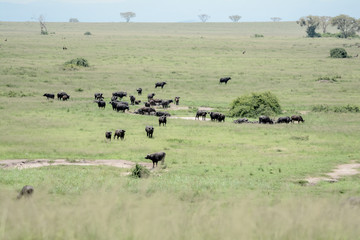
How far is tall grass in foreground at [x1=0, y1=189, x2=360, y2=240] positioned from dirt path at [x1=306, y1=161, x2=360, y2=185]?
12.0 m

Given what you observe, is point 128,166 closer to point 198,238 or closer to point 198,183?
point 198,183

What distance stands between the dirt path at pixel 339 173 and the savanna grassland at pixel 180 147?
1.17ft

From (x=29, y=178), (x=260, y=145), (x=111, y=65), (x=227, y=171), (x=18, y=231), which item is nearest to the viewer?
(x=18, y=231)

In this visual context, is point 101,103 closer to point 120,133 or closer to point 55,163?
point 120,133

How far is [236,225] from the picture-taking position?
4.59m

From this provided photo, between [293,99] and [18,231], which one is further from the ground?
[18,231]

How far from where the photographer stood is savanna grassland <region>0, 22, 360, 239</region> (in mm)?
4758

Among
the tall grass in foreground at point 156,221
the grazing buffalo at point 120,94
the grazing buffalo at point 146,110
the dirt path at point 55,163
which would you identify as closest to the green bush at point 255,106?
the grazing buffalo at point 146,110

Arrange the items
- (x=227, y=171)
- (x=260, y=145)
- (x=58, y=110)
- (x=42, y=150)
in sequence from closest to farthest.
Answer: (x=227, y=171)
(x=42, y=150)
(x=260, y=145)
(x=58, y=110)

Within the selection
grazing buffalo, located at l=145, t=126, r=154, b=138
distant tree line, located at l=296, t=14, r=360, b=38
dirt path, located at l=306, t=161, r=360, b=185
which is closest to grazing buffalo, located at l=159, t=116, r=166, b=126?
grazing buffalo, located at l=145, t=126, r=154, b=138

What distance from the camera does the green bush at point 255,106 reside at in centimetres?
3494

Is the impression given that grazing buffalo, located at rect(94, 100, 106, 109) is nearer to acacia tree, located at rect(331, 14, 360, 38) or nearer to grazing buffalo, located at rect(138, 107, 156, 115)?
grazing buffalo, located at rect(138, 107, 156, 115)

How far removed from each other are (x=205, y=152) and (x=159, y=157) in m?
3.65

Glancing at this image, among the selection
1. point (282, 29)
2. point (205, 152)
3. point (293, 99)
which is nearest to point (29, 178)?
point (205, 152)
